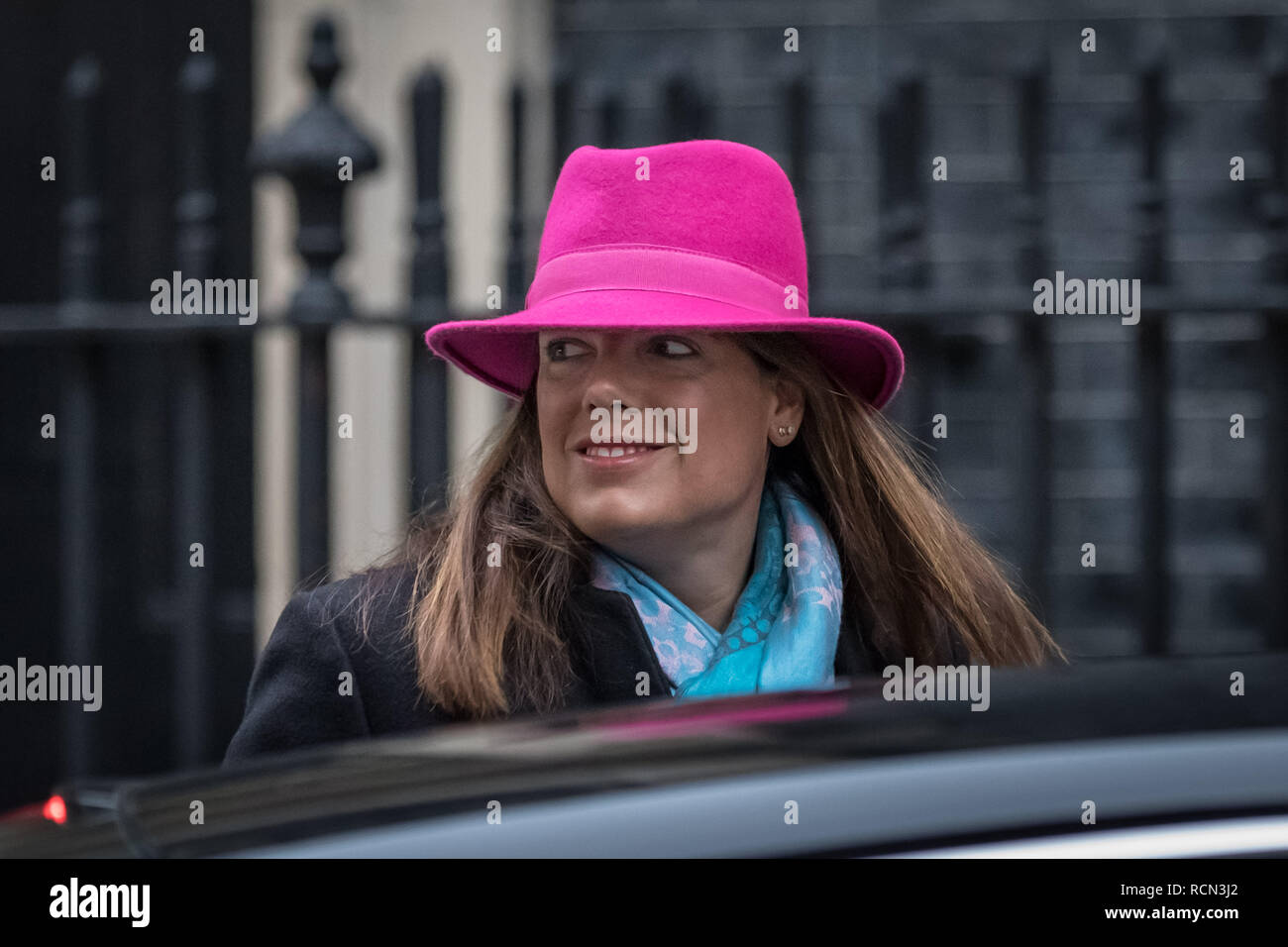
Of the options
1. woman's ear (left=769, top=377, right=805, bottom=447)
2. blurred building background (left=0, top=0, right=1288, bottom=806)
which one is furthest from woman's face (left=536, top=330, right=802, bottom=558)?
blurred building background (left=0, top=0, right=1288, bottom=806)

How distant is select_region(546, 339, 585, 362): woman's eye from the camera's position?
2.22 meters

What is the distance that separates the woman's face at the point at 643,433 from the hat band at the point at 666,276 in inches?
2.3

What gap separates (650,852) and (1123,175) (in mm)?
4781

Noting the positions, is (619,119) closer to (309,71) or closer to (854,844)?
(309,71)

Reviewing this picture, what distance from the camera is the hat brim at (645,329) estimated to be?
6.95 feet

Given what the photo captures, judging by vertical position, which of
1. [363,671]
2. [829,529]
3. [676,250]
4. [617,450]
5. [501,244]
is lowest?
[363,671]

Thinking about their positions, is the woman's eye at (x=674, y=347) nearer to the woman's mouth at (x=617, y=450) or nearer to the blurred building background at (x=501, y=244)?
the woman's mouth at (x=617, y=450)

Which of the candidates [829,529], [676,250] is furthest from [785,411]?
[676,250]

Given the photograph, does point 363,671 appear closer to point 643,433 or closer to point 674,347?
point 643,433

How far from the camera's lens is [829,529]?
8.19ft

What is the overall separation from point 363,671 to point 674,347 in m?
0.56

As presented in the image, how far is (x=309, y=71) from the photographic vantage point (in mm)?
3758
